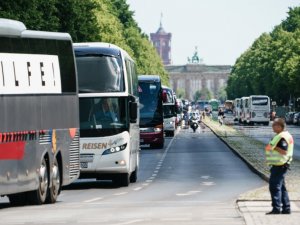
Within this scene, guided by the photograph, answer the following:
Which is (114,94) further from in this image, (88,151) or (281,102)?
(281,102)

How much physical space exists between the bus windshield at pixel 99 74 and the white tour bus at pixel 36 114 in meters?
5.23

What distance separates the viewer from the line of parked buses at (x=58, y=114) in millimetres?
21797

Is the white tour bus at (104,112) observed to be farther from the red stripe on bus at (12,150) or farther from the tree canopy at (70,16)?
the tree canopy at (70,16)

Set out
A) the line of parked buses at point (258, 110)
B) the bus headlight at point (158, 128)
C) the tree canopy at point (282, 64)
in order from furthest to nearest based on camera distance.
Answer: the tree canopy at point (282, 64)
the line of parked buses at point (258, 110)
the bus headlight at point (158, 128)

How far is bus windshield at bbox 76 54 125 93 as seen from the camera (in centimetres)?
3156

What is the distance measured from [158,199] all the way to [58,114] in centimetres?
282

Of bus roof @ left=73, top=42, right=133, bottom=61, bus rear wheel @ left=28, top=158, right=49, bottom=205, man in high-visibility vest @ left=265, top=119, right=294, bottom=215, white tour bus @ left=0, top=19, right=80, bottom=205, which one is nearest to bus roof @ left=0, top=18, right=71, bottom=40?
white tour bus @ left=0, top=19, right=80, bottom=205

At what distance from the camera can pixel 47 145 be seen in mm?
24047

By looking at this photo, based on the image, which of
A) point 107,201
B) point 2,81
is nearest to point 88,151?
point 107,201

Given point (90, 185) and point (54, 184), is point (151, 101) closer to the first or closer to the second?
point (90, 185)

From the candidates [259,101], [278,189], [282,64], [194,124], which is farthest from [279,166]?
[282,64]

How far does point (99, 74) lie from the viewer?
104 ft

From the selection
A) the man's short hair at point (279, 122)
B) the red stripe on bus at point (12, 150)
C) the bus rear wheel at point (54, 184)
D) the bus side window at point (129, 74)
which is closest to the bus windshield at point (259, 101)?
the bus side window at point (129, 74)

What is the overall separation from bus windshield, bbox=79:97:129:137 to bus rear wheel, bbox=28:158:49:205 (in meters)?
7.11
